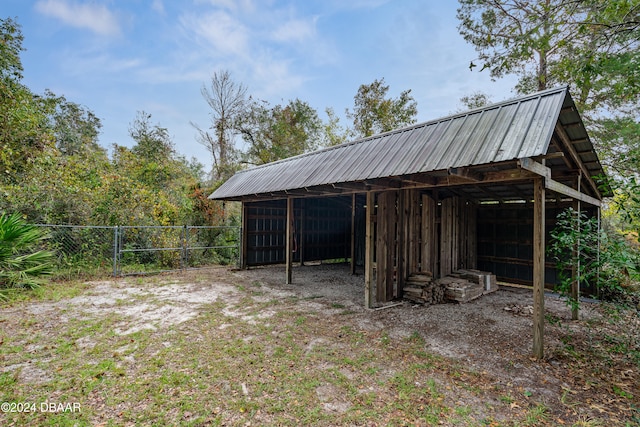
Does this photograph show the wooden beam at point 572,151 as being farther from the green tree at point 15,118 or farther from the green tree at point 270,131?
the green tree at point 270,131

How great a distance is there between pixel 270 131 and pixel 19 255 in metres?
12.5

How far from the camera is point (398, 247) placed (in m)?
5.66

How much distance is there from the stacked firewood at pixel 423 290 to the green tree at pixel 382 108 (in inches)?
477

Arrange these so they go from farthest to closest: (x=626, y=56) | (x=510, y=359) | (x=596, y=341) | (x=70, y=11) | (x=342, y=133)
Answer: (x=342, y=133) < (x=70, y=11) < (x=626, y=56) < (x=596, y=341) < (x=510, y=359)

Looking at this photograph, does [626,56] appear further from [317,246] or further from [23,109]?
[23,109]

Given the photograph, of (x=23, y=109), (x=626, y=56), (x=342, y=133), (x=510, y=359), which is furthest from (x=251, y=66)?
(x=510, y=359)

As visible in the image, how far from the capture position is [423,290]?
5.45 meters

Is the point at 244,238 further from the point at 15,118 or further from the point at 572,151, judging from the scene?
the point at 572,151

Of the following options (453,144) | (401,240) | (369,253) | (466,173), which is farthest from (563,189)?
(369,253)

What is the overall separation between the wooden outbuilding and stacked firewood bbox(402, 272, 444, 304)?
16cm

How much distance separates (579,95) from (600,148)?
182 cm

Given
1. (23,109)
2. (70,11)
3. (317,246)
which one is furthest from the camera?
(317,246)

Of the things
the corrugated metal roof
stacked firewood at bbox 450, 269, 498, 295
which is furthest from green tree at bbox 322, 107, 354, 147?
stacked firewood at bbox 450, 269, 498, 295

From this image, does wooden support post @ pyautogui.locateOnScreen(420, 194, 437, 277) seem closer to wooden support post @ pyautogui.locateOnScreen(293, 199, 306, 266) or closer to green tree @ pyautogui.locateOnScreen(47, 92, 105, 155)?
wooden support post @ pyautogui.locateOnScreen(293, 199, 306, 266)
